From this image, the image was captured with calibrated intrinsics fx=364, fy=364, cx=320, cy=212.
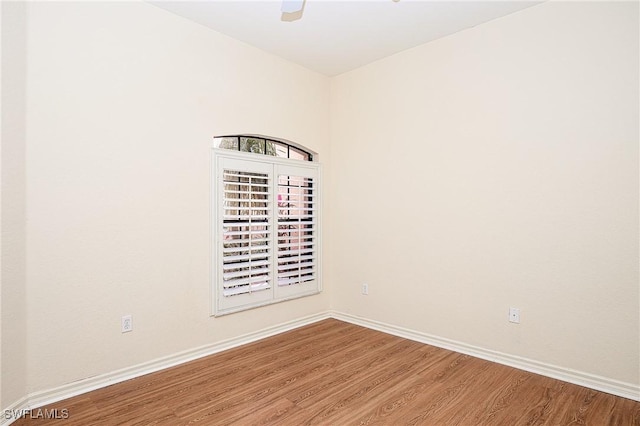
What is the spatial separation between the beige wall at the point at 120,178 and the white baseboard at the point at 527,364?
1.54 m

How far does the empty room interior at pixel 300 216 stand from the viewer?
2.38m

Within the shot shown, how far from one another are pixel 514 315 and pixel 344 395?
1.58m

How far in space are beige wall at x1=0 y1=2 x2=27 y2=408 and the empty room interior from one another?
1 cm

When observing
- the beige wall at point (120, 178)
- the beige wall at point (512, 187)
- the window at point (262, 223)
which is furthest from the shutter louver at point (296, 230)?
the beige wall at point (120, 178)

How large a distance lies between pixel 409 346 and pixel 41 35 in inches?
148

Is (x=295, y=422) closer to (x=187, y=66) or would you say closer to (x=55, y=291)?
(x=55, y=291)

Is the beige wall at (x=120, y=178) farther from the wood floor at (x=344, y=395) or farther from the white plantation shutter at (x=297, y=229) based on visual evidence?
the white plantation shutter at (x=297, y=229)

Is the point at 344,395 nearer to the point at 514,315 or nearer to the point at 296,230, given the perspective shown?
the point at 514,315

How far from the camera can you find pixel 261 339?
3637 millimetres

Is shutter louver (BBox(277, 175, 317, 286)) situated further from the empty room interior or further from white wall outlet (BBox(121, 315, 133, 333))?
white wall outlet (BBox(121, 315, 133, 333))

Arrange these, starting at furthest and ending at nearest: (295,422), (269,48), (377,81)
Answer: (377,81)
(269,48)
(295,422)

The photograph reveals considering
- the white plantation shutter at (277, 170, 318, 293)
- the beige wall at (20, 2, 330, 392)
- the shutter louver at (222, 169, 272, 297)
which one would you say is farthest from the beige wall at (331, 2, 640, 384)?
the beige wall at (20, 2, 330, 392)

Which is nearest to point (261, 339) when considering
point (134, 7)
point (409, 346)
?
point (409, 346)

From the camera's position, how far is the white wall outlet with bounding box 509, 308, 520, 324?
9.83 feet
